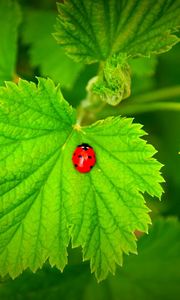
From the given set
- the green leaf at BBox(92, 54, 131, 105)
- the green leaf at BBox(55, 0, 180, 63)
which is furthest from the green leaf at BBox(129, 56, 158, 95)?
the green leaf at BBox(92, 54, 131, 105)

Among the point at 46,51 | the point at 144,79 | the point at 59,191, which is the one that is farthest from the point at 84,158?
the point at 144,79

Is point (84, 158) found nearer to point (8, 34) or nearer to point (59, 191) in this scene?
point (59, 191)

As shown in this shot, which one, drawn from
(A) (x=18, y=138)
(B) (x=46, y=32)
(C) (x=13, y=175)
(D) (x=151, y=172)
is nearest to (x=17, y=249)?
(C) (x=13, y=175)

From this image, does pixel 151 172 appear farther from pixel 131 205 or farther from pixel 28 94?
pixel 28 94

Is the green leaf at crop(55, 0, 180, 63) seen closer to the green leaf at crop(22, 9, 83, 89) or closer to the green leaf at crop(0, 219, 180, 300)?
the green leaf at crop(22, 9, 83, 89)

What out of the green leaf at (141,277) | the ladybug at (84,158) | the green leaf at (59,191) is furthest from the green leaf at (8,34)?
the green leaf at (141,277)

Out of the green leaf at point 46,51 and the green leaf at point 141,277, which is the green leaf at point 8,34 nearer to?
the green leaf at point 46,51
